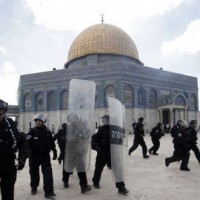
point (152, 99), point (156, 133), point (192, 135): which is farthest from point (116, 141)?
point (152, 99)

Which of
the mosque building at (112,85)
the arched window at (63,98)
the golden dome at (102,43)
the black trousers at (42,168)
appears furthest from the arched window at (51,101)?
the black trousers at (42,168)

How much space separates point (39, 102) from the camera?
3584cm

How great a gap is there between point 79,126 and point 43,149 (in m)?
0.75

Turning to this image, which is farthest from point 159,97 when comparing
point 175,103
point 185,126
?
point 185,126

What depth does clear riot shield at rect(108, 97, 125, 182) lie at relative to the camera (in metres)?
5.20

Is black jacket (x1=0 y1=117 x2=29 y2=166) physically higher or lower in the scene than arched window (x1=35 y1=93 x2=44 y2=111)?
lower

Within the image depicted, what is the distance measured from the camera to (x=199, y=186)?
5.80m

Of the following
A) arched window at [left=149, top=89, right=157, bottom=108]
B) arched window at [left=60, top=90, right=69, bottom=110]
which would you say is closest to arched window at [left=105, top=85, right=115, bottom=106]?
arched window at [left=149, top=89, right=157, bottom=108]

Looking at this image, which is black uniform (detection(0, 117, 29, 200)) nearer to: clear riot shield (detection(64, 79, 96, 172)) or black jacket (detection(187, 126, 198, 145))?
clear riot shield (detection(64, 79, 96, 172))

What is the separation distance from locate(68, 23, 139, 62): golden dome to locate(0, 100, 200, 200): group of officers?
2744cm

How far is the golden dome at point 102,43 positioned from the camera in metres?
36.8

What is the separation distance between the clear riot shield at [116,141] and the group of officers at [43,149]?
224mm

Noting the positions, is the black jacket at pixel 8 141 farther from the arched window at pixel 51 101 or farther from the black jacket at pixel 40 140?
the arched window at pixel 51 101

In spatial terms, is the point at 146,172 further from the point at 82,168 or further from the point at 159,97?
the point at 159,97
